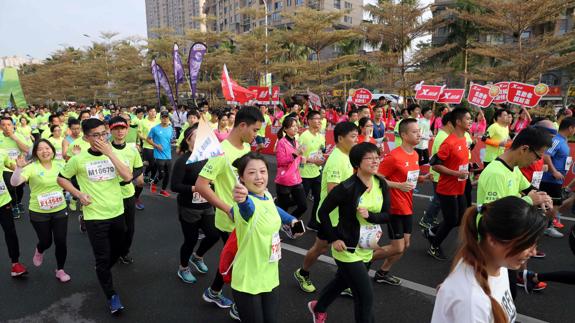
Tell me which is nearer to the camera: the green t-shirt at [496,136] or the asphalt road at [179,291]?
the asphalt road at [179,291]

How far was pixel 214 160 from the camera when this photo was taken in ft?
10.3

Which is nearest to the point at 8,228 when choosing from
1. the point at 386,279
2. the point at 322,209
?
the point at 322,209

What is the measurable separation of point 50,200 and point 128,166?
995 millimetres

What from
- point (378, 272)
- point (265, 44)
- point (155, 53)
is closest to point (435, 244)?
point (378, 272)

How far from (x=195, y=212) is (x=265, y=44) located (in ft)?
76.4

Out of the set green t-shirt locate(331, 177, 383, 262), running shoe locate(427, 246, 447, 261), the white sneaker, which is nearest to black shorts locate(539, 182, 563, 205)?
the white sneaker

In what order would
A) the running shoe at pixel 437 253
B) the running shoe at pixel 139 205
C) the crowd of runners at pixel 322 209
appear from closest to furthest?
the crowd of runners at pixel 322 209, the running shoe at pixel 437 253, the running shoe at pixel 139 205

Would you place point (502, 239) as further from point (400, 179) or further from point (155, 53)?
point (155, 53)

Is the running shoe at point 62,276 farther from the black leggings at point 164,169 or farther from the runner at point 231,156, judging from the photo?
the black leggings at point 164,169

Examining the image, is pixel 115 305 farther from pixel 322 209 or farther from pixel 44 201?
pixel 322 209

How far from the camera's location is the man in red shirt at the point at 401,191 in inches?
149

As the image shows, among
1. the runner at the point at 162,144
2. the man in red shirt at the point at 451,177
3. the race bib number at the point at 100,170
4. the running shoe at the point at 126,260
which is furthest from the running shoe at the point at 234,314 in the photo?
the runner at the point at 162,144

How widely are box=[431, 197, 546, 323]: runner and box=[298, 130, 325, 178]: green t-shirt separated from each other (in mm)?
4227

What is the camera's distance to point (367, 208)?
303 cm
